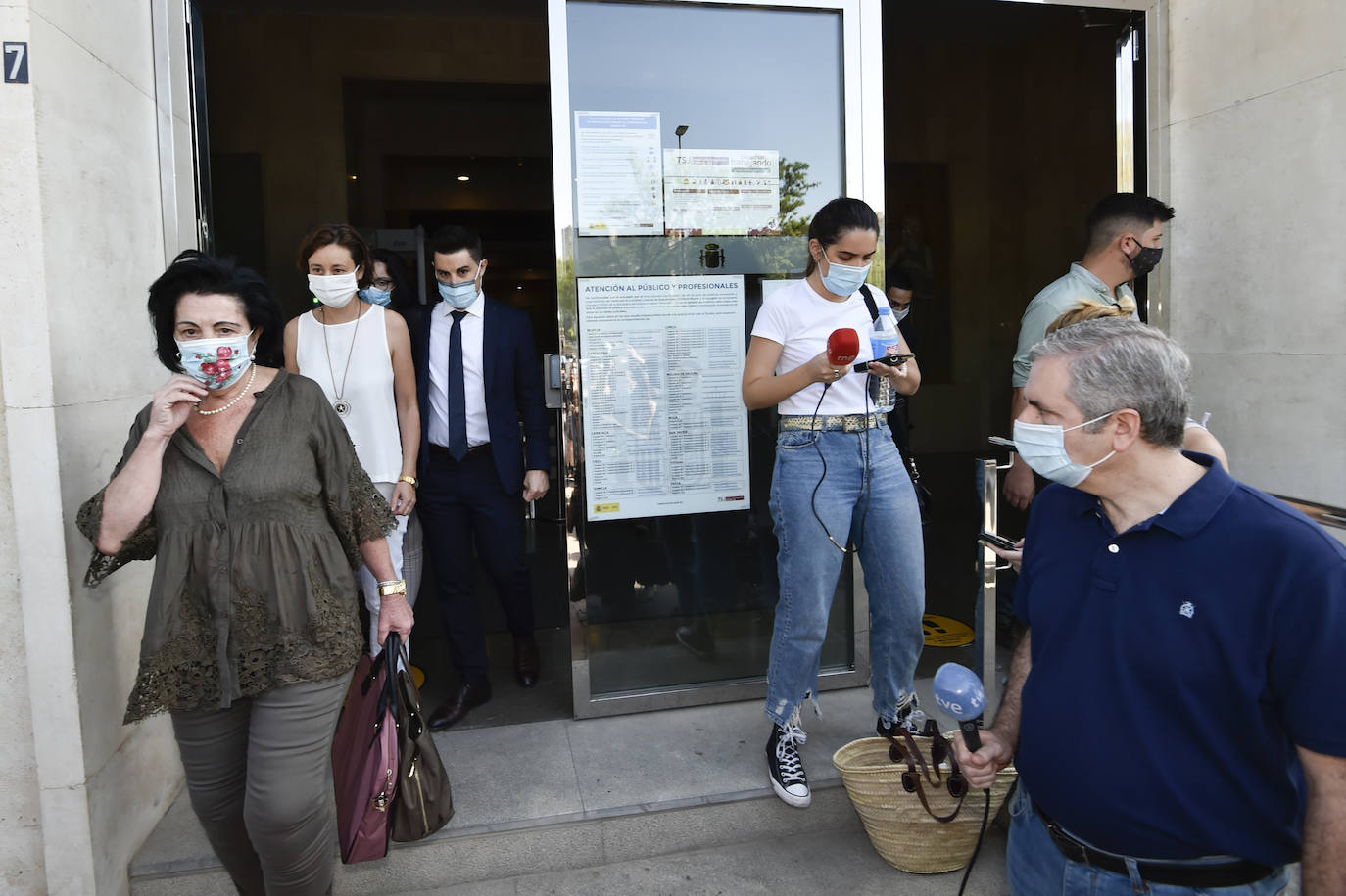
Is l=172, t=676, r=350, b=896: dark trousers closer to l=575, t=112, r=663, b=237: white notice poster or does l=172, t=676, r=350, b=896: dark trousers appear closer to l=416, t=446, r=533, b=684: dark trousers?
l=416, t=446, r=533, b=684: dark trousers

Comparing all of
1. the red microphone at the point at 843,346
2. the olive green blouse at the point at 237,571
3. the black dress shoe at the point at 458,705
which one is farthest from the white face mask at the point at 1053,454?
the black dress shoe at the point at 458,705

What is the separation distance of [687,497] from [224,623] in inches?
79.4

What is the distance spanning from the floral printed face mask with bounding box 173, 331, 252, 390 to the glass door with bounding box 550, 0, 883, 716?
155 centimetres

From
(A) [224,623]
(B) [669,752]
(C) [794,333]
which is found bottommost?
(B) [669,752]

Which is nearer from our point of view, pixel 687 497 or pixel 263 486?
pixel 263 486

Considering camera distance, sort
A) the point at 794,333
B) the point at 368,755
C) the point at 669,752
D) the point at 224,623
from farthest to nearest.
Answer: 1. the point at 669,752
2. the point at 794,333
3. the point at 368,755
4. the point at 224,623

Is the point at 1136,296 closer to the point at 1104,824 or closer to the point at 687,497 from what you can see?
the point at 687,497

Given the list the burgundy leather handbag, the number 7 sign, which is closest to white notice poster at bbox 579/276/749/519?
the burgundy leather handbag

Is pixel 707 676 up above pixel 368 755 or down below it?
below

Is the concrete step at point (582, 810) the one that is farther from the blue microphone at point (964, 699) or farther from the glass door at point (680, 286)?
the blue microphone at point (964, 699)

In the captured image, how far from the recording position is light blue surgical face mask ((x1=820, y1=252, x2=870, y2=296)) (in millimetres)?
3059

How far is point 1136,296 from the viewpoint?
436 centimetres

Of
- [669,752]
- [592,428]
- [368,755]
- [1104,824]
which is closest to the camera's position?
[1104,824]

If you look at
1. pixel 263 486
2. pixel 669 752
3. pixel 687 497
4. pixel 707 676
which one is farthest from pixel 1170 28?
pixel 263 486
